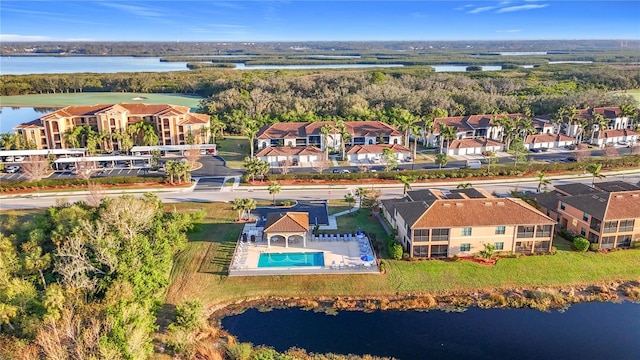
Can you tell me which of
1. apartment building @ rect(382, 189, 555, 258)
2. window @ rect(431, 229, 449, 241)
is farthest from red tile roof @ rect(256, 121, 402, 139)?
window @ rect(431, 229, 449, 241)

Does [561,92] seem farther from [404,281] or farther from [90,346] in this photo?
[90,346]

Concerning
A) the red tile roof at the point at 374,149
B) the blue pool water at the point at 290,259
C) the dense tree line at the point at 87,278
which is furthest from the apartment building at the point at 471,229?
the red tile roof at the point at 374,149

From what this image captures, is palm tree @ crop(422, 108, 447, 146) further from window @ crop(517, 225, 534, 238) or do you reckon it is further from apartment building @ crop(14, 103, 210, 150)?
window @ crop(517, 225, 534, 238)

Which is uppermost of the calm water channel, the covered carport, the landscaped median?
the covered carport

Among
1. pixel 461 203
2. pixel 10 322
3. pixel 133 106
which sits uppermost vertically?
pixel 133 106

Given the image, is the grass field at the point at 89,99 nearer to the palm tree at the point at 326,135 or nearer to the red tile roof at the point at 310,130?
the red tile roof at the point at 310,130

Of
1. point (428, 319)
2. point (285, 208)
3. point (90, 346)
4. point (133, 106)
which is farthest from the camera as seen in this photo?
point (133, 106)

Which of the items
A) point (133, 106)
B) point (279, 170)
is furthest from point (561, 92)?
point (133, 106)
